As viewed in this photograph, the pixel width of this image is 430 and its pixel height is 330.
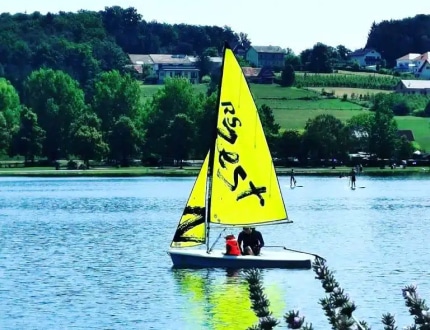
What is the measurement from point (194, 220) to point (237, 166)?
260cm

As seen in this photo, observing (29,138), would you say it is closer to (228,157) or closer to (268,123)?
(268,123)

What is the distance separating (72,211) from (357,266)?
44954mm

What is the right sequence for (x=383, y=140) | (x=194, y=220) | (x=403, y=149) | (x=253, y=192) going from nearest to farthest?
1. (x=253, y=192)
2. (x=194, y=220)
3. (x=383, y=140)
4. (x=403, y=149)

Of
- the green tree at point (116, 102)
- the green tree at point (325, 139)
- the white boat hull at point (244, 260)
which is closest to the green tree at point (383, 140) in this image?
the green tree at point (325, 139)

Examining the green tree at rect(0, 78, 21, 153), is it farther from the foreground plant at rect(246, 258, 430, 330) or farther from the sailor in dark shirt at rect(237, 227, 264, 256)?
the foreground plant at rect(246, 258, 430, 330)

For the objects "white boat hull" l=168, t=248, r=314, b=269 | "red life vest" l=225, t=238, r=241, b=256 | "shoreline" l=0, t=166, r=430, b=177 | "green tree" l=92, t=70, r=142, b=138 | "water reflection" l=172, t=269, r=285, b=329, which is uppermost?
"green tree" l=92, t=70, r=142, b=138

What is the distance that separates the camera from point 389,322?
945 centimetres

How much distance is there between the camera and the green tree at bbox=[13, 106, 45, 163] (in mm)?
164250

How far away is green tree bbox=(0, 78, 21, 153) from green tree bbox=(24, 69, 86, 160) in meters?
2.68

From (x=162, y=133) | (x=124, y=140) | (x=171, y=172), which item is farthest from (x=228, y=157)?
(x=162, y=133)

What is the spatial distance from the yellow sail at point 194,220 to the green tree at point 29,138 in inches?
4645

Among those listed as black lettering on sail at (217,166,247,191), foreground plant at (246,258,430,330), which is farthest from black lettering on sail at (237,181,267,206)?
foreground plant at (246,258,430,330)

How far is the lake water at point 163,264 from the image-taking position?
36062 mm

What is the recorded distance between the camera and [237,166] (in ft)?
156
